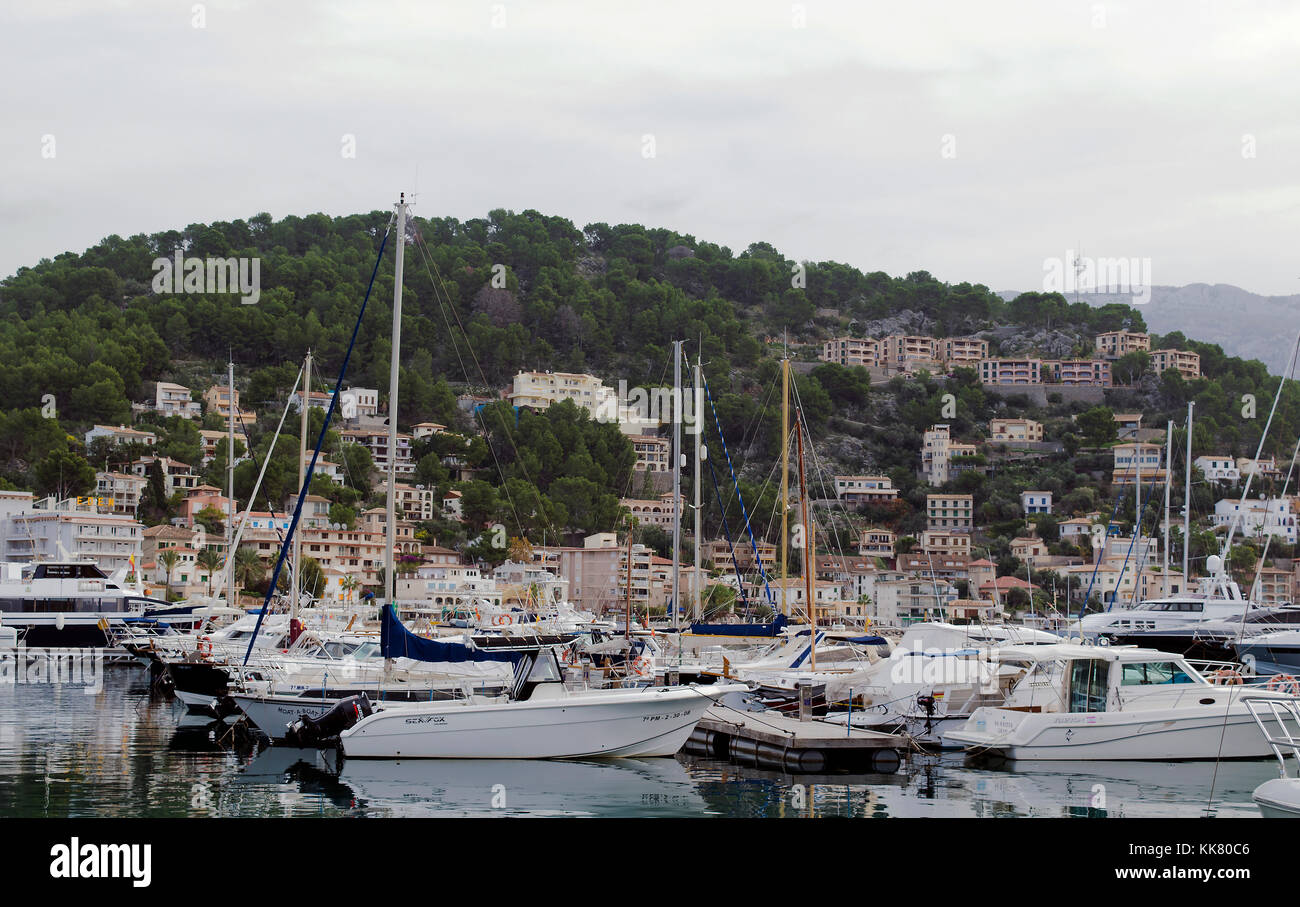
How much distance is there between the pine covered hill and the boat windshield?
60156mm

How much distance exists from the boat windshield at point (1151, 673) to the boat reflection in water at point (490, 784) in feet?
21.3

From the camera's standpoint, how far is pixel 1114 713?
17.6m

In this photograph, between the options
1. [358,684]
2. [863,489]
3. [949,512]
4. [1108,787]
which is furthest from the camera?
[863,489]

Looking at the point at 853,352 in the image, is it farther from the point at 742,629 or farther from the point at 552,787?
the point at 552,787

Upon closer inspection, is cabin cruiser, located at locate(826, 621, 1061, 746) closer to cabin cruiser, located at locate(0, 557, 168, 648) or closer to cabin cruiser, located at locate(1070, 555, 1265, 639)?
cabin cruiser, located at locate(1070, 555, 1265, 639)

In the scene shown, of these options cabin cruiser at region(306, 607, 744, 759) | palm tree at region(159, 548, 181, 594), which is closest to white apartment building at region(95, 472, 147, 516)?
palm tree at region(159, 548, 181, 594)

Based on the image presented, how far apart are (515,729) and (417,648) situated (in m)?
2.77

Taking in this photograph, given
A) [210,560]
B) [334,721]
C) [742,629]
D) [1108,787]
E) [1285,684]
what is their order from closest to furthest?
[1108,787] → [334,721] → [1285,684] → [742,629] → [210,560]

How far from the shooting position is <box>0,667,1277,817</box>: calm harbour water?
14.2m

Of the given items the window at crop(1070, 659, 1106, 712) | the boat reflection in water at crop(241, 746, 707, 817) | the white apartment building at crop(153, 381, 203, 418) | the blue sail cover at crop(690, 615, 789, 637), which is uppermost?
the white apartment building at crop(153, 381, 203, 418)

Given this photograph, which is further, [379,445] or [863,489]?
[863,489]

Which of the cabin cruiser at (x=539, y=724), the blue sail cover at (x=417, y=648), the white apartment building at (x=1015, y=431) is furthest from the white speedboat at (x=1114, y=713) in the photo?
the white apartment building at (x=1015, y=431)

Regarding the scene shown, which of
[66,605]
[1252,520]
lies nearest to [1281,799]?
[66,605]
